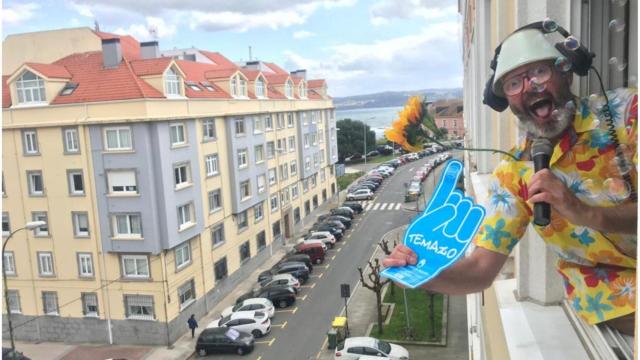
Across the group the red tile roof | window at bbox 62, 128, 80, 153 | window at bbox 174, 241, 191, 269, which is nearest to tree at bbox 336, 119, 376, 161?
window at bbox 174, 241, 191, 269

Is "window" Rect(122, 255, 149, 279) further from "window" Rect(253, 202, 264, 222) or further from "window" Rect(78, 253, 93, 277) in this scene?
"window" Rect(253, 202, 264, 222)

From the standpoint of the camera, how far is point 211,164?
102ft

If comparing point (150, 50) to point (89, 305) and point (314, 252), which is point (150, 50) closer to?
point (89, 305)

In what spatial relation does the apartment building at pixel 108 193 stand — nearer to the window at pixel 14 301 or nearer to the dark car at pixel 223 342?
the window at pixel 14 301

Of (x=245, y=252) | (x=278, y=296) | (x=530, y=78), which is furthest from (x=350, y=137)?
(x=530, y=78)

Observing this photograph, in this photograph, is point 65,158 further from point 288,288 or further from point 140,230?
point 288,288

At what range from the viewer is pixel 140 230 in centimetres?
2566

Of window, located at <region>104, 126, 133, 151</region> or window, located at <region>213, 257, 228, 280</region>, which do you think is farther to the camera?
window, located at <region>213, 257, 228, 280</region>

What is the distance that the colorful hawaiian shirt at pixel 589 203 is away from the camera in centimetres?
245

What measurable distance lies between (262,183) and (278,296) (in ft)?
33.4

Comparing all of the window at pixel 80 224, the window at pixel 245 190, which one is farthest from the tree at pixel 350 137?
the window at pixel 80 224

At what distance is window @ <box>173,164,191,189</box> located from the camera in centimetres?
2700

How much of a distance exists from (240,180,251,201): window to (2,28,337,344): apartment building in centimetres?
273

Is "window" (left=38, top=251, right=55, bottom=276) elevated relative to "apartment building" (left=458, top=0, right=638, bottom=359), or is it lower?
lower
